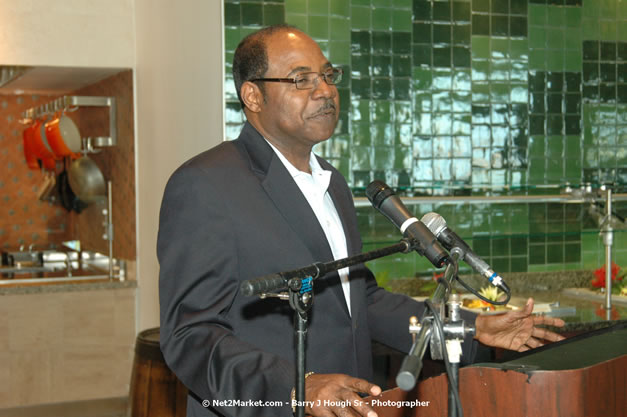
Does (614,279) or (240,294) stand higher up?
(240,294)

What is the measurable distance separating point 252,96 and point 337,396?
0.85 metres

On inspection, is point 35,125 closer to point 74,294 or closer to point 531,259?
point 74,294

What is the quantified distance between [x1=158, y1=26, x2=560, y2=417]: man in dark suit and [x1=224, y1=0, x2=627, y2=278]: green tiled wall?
1.97 metres

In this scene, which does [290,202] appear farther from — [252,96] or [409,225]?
[409,225]

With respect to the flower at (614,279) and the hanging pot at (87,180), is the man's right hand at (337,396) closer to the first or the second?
the flower at (614,279)

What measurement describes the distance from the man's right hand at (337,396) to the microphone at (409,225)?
0.85ft

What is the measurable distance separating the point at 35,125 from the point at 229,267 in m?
4.63

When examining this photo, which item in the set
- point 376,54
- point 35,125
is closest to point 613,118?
point 376,54

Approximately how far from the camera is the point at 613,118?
14.4ft

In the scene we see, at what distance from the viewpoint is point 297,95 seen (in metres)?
1.81

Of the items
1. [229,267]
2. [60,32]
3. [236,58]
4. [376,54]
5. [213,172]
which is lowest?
[229,267]

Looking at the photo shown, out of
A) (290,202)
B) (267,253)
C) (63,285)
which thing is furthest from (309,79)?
(63,285)

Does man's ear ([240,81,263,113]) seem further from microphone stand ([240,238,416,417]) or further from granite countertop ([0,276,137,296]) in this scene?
granite countertop ([0,276,137,296])

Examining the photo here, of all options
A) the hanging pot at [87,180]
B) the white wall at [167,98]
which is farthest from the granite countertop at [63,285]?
the hanging pot at [87,180]
